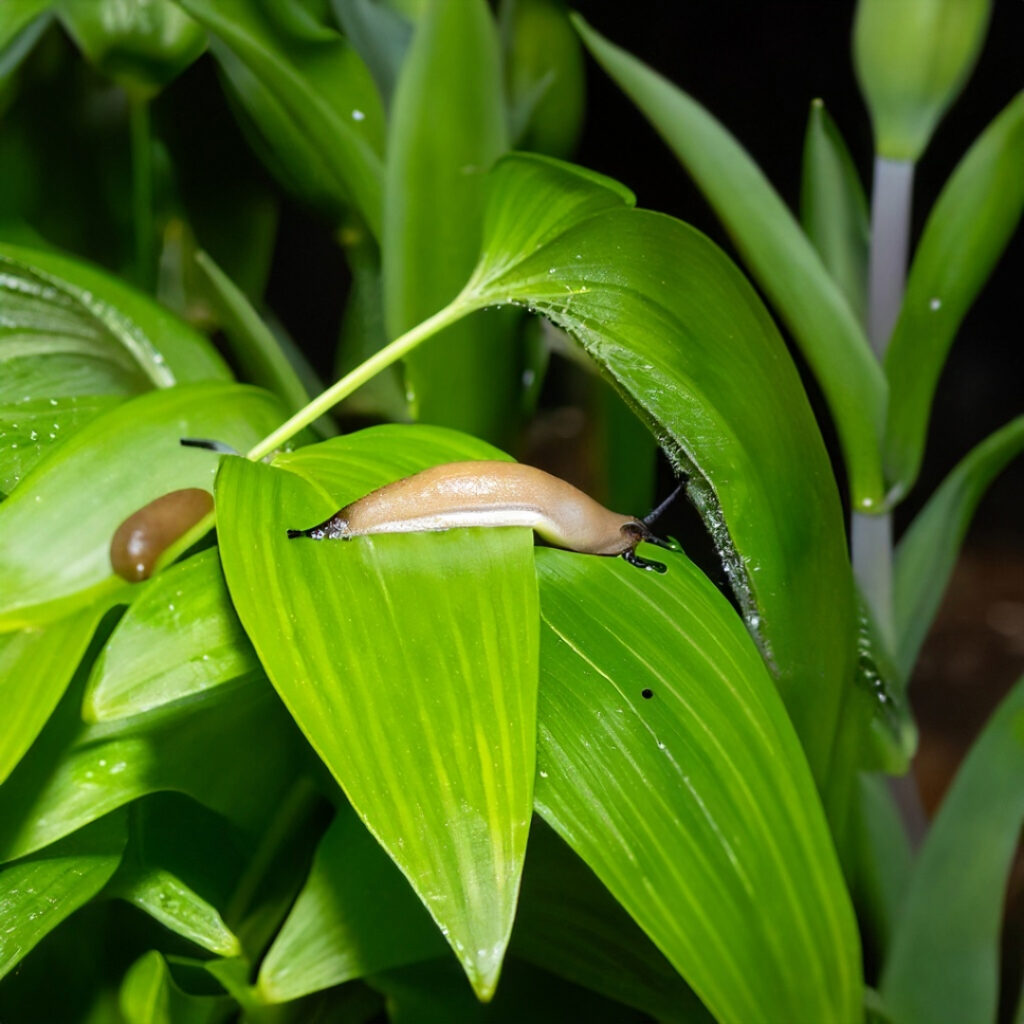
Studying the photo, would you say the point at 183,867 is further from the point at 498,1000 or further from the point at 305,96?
the point at 305,96

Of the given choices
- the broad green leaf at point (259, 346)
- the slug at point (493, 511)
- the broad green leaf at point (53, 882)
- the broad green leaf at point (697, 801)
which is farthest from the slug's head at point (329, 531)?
the broad green leaf at point (259, 346)

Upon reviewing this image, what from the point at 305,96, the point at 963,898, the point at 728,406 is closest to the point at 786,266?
the point at 728,406

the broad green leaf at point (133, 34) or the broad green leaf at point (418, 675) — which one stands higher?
the broad green leaf at point (133, 34)

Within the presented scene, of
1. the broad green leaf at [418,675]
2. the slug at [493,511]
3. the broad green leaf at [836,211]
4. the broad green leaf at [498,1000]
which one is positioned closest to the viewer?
the broad green leaf at [418,675]

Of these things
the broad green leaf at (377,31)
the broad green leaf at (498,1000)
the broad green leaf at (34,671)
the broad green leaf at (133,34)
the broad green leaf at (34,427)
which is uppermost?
the broad green leaf at (133,34)

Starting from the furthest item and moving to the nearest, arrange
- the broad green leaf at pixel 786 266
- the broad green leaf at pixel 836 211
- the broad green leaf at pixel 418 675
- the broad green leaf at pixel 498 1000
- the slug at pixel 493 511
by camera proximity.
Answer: the broad green leaf at pixel 836 211 < the broad green leaf at pixel 786 266 < the broad green leaf at pixel 498 1000 < the slug at pixel 493 511 < the broad green leaf at pixel 418 675

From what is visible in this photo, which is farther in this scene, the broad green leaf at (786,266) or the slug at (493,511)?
the broad green leaf at (786,266)

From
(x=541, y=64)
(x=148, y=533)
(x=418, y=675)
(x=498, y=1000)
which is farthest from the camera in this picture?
(x=541, y=64)

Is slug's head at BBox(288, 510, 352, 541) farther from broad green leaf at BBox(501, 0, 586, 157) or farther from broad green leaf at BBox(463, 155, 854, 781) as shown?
→ broad green leaf at BBox(501, 0, 586, 157)

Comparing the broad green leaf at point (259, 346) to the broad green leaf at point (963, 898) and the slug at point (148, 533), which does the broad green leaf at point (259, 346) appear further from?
the broad green leaf at point (963, 898)
